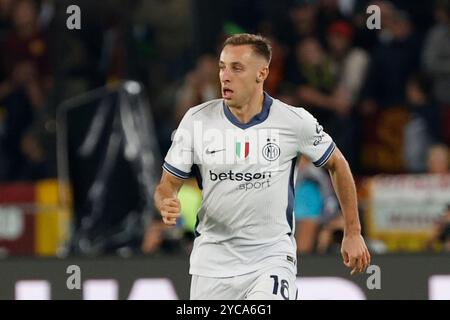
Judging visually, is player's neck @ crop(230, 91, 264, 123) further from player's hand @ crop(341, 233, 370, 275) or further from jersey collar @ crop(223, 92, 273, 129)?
player's hand @ crop(341, 233, 370, 275)

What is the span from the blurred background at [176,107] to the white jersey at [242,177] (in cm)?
368

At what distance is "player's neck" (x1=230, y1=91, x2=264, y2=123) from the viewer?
791 centimetres

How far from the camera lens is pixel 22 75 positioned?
48.6ft

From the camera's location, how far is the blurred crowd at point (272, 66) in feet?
44.5

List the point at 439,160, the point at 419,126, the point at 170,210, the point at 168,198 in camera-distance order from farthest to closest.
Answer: the point at 419,126 → the point at 439,160 → the point at 168,198 → the point at 170,210

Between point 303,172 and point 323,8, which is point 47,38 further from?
point 303,172

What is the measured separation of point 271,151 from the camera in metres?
7.90

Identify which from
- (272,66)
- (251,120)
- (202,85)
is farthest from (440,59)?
(251,120)

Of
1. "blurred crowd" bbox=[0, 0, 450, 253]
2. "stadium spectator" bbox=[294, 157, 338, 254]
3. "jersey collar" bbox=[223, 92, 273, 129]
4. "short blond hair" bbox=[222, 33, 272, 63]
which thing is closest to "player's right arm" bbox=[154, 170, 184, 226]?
"jersey collar" bbox=[223, 92, 273, 129]

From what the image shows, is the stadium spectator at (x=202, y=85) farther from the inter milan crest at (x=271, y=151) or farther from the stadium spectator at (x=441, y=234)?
the inter milan crest at (x=271, y=151)

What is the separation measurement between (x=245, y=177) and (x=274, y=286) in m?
0.62

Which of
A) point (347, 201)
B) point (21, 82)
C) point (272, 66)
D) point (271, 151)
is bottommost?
point (347, 201)

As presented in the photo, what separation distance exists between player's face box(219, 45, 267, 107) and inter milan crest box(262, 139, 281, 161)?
26 centimetres

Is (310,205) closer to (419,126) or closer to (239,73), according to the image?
(419,126)
